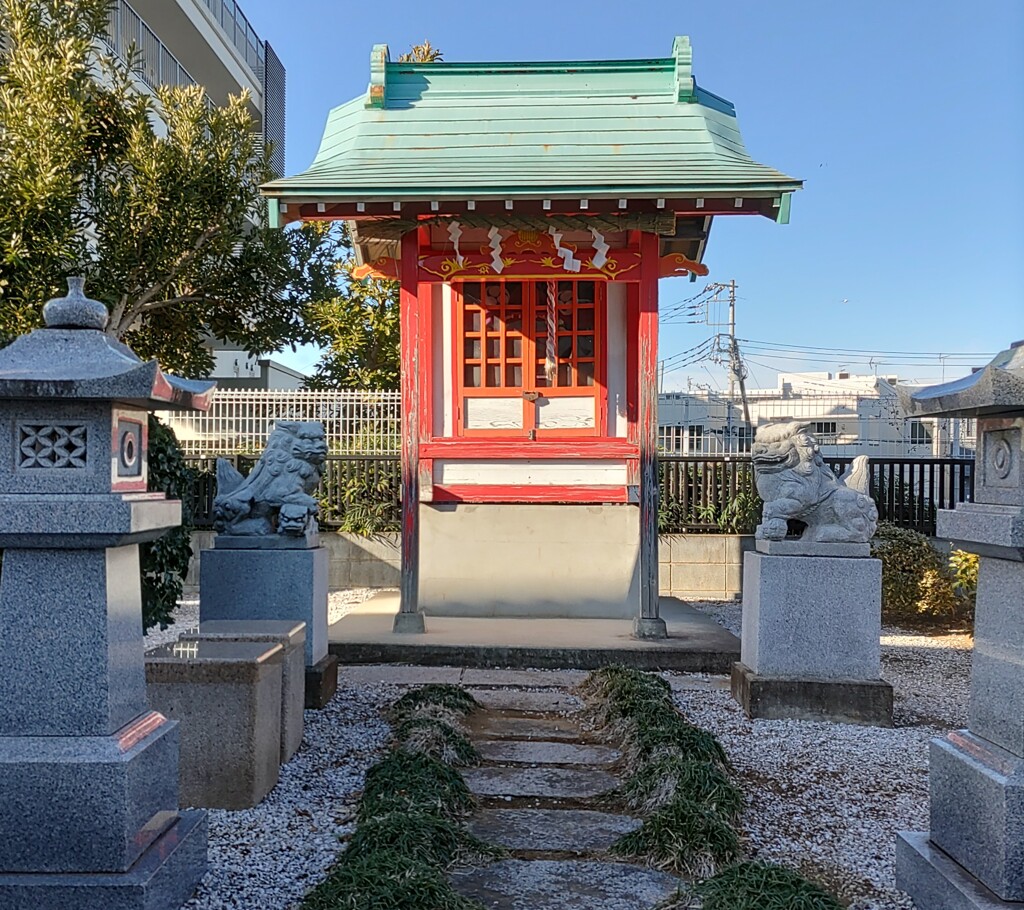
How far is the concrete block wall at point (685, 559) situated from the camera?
1174 centimetres

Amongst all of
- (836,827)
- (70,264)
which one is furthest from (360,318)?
(836,827)

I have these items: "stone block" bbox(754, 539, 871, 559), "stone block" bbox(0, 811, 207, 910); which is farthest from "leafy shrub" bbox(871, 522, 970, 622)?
"stone block" bbox(0, 811, 207, 910)

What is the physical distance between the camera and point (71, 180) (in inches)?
373

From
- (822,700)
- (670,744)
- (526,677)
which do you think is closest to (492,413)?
(526,677)

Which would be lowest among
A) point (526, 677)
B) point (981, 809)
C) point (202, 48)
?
point (526, 677)

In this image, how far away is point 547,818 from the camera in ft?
13.5

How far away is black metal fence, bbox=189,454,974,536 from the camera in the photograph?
1185cm

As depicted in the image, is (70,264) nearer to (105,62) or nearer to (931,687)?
(105,62)

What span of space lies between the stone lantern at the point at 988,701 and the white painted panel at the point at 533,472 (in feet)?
18.6

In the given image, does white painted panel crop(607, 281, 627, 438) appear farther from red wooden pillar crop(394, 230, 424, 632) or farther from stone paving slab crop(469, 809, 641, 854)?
stone paving slab crop(469, 809, 641, 854)

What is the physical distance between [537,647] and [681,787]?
3.54 meters

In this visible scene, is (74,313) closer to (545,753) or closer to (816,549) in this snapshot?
(545,753)

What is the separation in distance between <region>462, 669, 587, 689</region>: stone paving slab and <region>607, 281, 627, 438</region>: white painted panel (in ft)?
9.69

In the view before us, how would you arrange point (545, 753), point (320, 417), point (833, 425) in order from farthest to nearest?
point (833, 425) → point (320, 417) → point (545, 753)
